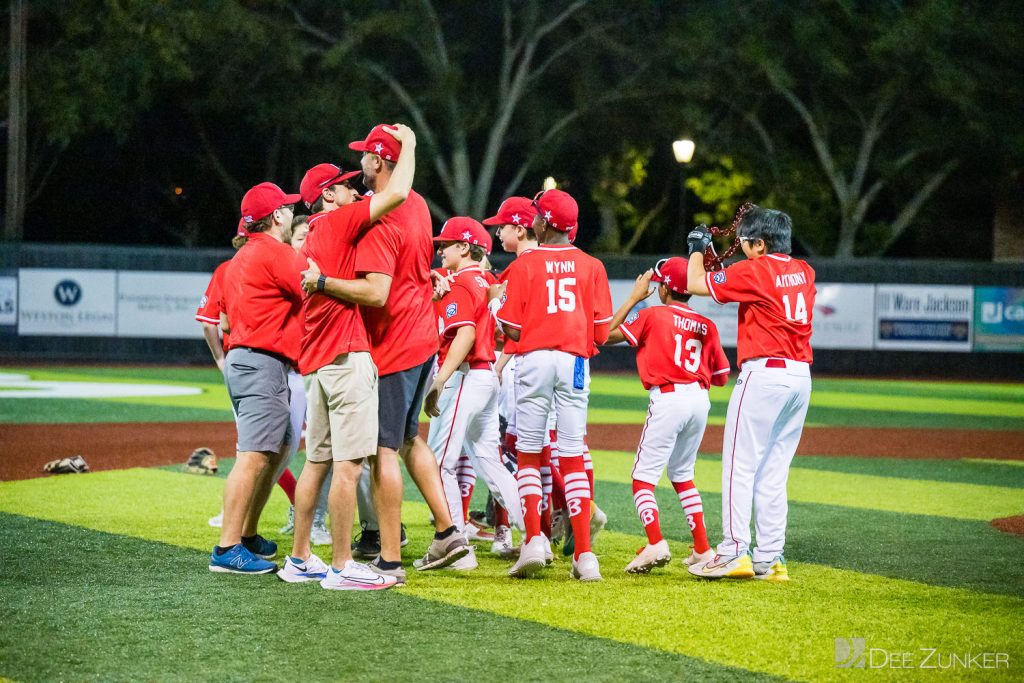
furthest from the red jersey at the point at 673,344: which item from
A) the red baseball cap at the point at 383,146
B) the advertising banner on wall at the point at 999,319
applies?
the advertising banner on wall at the point at 999,319

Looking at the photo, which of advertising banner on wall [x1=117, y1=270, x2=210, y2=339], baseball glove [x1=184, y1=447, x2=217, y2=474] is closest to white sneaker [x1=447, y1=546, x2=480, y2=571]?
baseball glove [x1=184, y1=447, x2=217, y2=474]

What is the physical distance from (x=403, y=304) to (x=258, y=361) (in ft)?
3.15

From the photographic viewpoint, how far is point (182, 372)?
24547 mm

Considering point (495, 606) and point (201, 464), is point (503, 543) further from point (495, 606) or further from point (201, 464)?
point (201, 464)

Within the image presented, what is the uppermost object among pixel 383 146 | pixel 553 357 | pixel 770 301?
pixel 383 146

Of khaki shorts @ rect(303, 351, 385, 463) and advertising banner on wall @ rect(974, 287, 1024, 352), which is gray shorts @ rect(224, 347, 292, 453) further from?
advertising banner on wall @ rect(974, 287, 1024, 352)

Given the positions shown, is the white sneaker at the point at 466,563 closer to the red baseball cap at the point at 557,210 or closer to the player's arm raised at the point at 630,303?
the player's arm raised at the point at 630,303

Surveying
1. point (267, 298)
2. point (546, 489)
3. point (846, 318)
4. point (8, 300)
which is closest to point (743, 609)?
point (546, 489)

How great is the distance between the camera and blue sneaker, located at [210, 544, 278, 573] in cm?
679

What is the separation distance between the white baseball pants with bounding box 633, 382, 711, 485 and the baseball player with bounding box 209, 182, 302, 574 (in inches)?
85.1

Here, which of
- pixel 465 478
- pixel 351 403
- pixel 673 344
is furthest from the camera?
pixel 465 478

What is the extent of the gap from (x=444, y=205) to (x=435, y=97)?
7018 millimetres

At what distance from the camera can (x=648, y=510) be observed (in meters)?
7.19

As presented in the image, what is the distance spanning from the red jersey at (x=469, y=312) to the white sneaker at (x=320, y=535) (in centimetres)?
140
